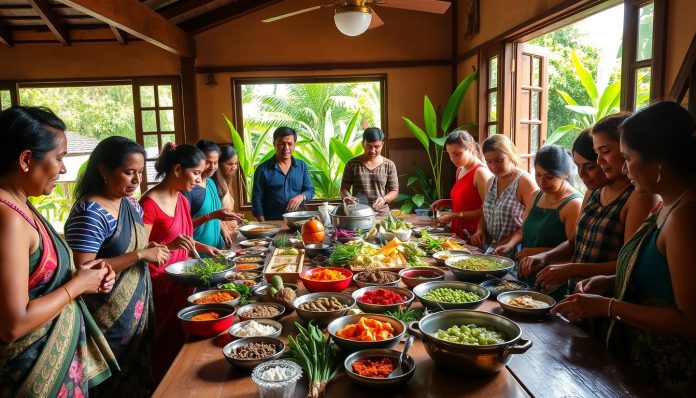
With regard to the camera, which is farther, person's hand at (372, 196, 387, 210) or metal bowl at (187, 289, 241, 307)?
person's hand at (372, 196, 387, 210)

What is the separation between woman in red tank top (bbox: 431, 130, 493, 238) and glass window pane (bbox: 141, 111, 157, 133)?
14.3 feet

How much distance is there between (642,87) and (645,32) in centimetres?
34

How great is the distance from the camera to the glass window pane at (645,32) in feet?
10.0

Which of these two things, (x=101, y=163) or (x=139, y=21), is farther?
(x=139, y=21)

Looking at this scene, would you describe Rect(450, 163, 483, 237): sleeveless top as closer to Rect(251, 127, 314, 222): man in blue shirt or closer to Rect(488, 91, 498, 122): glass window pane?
Rect(251, 127, 314, 222): man in blue shirt

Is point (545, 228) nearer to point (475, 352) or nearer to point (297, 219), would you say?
point (475, 352)

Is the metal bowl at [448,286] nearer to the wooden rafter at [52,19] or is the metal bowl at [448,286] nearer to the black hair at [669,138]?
the black hair at [669,138]

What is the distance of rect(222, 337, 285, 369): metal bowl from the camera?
1.53m

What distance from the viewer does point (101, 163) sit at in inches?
86.1

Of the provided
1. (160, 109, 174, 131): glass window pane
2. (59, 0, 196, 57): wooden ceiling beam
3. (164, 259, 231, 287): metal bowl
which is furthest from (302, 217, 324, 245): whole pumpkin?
(160, 109, 174, 131): glass window pane

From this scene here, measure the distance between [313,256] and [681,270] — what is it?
76.1 inches

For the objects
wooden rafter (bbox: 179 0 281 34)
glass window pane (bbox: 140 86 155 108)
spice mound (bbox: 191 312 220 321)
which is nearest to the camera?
spice mound (bbox: 191 312 220 321)

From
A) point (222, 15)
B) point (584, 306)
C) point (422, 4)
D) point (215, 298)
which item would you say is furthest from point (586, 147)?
point (222, 15)

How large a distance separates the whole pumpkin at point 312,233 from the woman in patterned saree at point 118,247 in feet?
3.08
